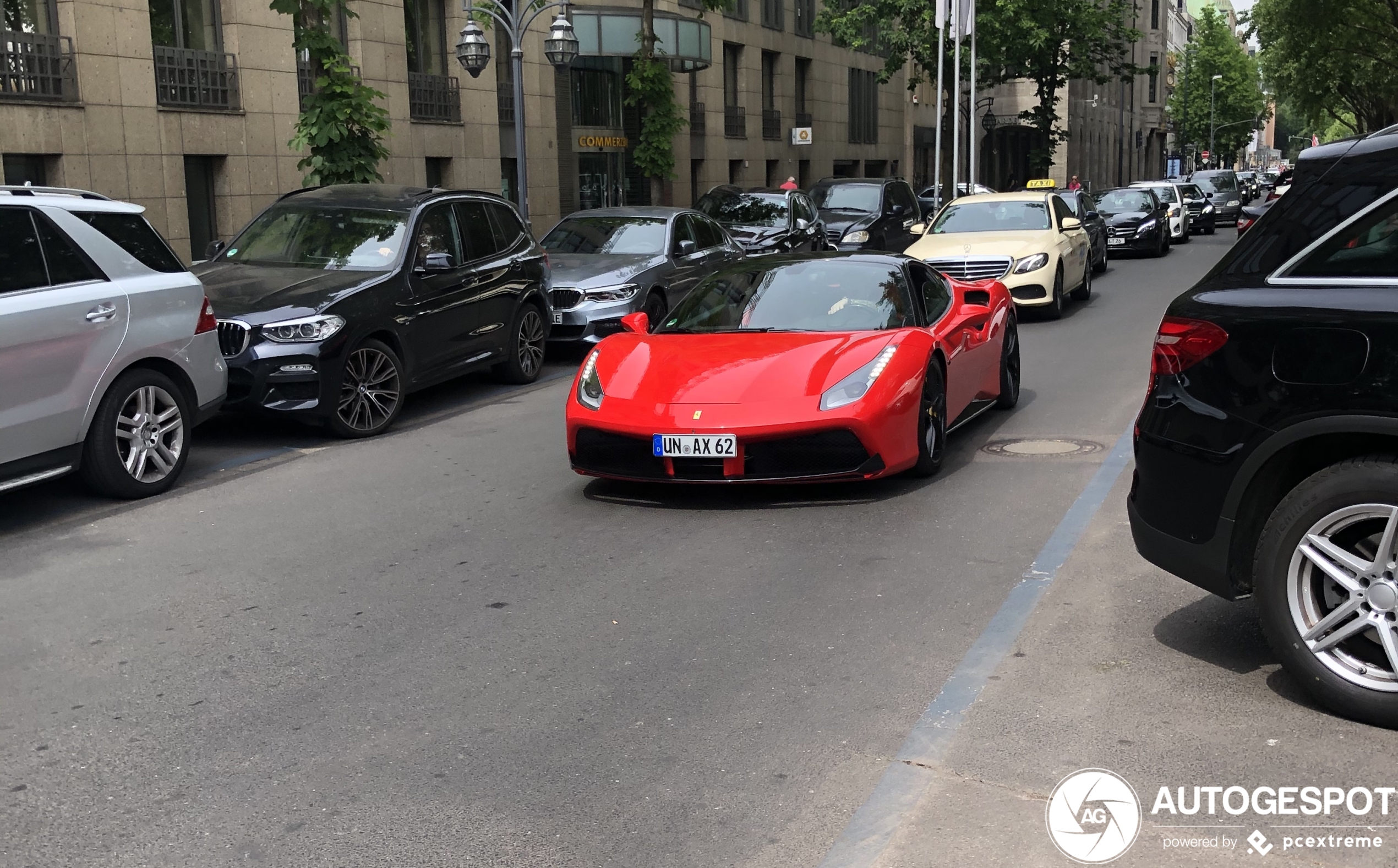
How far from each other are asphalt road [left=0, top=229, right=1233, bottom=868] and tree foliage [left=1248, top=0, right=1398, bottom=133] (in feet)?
152

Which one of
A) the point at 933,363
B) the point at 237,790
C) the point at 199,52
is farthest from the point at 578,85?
the point at 237,790

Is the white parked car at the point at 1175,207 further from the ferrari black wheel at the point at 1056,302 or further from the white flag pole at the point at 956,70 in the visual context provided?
the ferrari black wheel at the point at 1056,302

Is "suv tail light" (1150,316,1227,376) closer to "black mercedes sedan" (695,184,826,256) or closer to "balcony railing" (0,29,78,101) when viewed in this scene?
"black mercedes sedan" (695,184,826,256)

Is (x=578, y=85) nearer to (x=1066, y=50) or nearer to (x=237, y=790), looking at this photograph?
(x=1066, y=50)

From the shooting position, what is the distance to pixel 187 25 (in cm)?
2169

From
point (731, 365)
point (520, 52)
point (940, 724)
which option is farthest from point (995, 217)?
point (940, 724)

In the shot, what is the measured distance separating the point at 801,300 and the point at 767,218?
1355 cm

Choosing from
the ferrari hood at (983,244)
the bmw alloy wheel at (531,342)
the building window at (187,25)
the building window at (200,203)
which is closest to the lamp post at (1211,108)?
the ferrari hood at (983,244)

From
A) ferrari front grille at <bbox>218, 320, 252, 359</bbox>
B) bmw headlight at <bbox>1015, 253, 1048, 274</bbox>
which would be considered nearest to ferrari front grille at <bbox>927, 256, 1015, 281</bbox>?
bmw headlight at <bbox>1015, 253, 1048, 274</bbox>

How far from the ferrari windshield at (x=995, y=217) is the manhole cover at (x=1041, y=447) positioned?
945cm

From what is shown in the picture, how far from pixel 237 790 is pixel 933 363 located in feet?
17.2

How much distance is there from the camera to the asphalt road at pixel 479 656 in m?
3.80

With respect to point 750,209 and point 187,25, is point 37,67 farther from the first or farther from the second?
point 750,209

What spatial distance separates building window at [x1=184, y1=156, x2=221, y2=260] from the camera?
2192 cm
